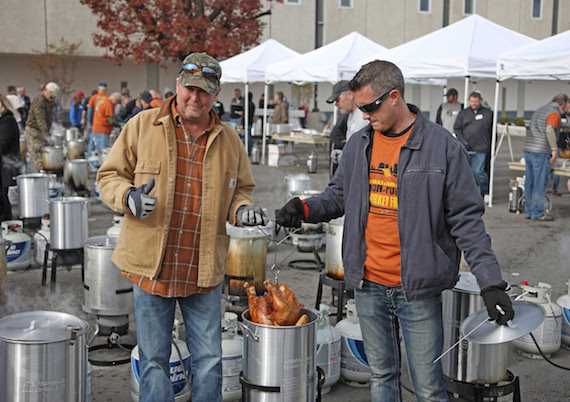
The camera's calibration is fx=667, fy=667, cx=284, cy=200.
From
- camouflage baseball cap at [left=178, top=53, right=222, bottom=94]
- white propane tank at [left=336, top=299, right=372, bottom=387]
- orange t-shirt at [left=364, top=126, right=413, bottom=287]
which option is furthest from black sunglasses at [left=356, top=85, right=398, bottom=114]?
white propane tank at [left=336, top=299, right=372, bottom=387]

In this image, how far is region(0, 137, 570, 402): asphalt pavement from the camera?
461cm

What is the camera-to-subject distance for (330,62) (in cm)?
1521

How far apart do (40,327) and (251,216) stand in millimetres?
1188

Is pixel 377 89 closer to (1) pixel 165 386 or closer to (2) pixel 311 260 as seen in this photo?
(1) pixel 165 386

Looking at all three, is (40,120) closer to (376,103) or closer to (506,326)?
(376,103)

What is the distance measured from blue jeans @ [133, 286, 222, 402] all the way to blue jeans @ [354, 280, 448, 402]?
76 centimetres

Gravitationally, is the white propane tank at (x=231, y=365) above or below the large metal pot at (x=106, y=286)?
below

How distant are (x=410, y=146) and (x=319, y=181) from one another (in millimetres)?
12201

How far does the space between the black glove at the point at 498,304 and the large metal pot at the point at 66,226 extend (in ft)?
15.4

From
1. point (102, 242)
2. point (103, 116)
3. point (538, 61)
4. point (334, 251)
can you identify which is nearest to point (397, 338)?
point (334, 251)

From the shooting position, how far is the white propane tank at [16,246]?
7.15 meters

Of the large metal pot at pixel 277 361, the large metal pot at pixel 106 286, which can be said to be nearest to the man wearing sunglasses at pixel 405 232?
the large metal pot at pixel 277 361

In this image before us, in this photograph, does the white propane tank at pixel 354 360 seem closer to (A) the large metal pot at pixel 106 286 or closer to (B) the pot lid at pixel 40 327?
(A) the large metal pot at pixel 106 286

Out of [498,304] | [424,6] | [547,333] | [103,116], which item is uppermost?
[424,6]
